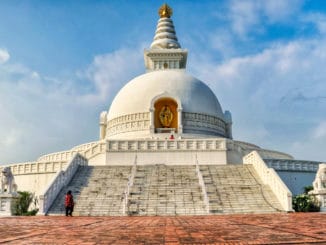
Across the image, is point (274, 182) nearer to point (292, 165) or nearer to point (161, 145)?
point (161, 145)

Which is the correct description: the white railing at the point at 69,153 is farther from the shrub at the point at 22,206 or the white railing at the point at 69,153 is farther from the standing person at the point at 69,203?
the standing person at the point at 69,203

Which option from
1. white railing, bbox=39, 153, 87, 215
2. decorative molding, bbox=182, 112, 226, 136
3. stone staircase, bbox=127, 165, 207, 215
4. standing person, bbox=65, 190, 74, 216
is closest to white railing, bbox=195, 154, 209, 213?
stone staircase, bbox=127, 165, 207, 215

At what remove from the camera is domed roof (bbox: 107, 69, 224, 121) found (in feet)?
119

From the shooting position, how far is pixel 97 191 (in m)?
19.4

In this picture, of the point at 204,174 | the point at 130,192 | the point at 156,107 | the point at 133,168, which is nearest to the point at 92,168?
the point at 133,168

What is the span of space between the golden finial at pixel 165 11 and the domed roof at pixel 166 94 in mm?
14118

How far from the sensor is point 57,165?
28.8 metres

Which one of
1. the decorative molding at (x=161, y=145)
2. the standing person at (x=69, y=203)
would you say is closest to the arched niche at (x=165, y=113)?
the decorative molding at (x=161, y=145)

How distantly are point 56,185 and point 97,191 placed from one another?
209 cm

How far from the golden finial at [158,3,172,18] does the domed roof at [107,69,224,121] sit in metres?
14.1

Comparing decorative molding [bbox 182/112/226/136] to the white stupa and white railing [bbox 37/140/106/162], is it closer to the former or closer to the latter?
the white stupa

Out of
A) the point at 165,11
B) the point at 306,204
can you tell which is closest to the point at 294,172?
the point at 306,204

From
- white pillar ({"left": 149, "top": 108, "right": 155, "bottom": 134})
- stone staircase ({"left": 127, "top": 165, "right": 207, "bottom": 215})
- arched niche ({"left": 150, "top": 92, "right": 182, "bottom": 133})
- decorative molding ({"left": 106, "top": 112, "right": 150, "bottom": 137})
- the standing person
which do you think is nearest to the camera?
the standing person

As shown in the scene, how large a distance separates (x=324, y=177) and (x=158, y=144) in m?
12.3
